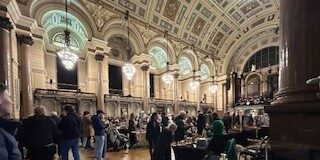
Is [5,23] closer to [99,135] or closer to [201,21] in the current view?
[99,135]

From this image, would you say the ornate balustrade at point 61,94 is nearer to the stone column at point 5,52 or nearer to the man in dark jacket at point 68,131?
the stone column at point 5,52

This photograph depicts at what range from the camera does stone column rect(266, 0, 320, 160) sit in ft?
5.12

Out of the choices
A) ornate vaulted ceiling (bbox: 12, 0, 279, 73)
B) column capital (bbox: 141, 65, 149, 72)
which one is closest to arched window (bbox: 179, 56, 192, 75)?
ornate vaulted ceiling (bbox: 12, 0, 279, 73)

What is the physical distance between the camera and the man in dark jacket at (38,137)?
3479 mm

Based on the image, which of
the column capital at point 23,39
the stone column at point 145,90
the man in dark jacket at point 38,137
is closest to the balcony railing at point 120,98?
the stone column at point 145,90

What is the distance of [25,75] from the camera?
8.92 meters

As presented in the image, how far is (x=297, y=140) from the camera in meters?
1.65

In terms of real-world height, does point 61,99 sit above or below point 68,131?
above

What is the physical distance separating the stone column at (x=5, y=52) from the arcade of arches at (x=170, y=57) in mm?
32

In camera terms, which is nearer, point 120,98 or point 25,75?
point 25,75

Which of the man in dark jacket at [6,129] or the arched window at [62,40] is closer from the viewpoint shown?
the man in dark jacket at [6,129]

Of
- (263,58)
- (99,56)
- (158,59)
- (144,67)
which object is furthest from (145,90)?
(263,58)

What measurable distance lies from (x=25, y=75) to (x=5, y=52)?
217cm

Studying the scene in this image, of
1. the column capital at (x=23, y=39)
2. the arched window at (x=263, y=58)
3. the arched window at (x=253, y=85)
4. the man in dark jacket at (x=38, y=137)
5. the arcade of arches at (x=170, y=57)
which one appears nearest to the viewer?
the arcade of arches at (x=170, y=57)
